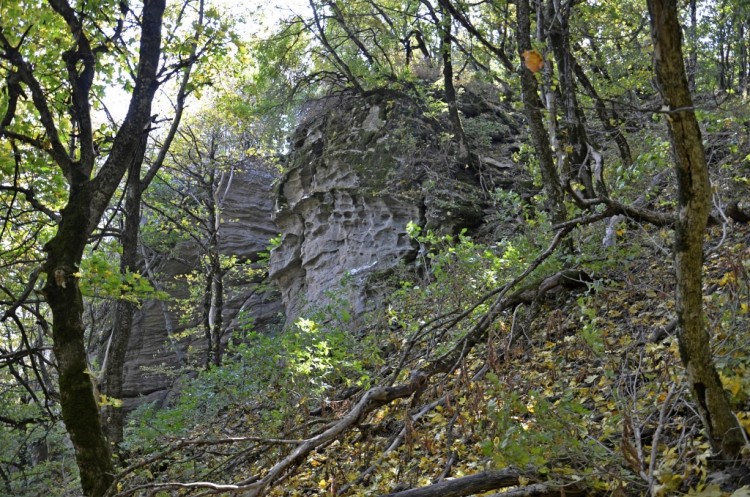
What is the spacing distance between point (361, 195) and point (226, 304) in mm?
9774

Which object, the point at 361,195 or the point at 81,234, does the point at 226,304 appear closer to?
the point at 361,195

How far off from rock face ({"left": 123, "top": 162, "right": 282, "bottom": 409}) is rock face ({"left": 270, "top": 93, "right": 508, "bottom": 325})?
4.57 m

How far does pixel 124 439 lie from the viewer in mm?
9398

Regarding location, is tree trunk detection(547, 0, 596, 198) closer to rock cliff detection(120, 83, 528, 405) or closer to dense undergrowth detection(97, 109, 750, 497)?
dense undergrowth detection(97, 109, 750, 497)

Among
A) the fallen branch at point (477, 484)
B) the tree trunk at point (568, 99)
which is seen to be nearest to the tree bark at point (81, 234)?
the fallen branch at point (477, 484)

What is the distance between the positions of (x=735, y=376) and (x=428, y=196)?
9279 millimetres

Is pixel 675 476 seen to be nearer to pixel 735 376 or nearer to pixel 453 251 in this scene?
pixel 735 376

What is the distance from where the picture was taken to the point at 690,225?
9.17 feet

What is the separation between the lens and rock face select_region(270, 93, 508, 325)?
1259cm

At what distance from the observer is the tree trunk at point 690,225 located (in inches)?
102

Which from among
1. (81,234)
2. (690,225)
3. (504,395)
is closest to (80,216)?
(81,234)

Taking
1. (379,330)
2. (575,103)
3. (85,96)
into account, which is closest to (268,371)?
(379,330)

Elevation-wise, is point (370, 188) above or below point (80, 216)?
above

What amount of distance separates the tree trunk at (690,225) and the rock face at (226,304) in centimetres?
1753
